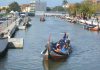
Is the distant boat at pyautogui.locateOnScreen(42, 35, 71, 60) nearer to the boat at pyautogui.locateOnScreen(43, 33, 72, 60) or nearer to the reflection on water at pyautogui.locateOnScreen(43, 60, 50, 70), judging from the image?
the boat at pyautogui.locateOnScreen(43, 33, 72, 60)

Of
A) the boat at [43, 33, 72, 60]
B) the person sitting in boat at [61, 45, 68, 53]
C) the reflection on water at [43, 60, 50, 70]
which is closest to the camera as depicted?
the reflection on water at [43, 60, 50, 70]

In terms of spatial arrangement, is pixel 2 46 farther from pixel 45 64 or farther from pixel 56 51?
pixel 45 64

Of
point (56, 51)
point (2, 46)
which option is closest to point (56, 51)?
point (56, 51)

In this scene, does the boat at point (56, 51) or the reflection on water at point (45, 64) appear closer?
the reflection on water at point (45, 64)

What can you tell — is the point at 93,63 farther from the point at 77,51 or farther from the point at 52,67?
the point at 77,51

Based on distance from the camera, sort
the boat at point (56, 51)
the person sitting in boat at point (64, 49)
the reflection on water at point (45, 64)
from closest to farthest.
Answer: the reflection on water at point (45, 64)
the boat at point (56, 51)
the person sitting in boat at point (64, 49)

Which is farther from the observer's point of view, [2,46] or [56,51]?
[2,46]

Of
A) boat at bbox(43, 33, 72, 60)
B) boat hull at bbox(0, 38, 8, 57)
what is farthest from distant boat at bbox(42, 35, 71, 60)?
boat hull at bbox(0, 38, 8, 57)

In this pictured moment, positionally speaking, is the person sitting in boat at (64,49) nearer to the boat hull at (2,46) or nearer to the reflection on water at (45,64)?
the reflection on water at (45,64)

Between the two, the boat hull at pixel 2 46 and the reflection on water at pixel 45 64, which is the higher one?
the boat hull at pixel 2 46

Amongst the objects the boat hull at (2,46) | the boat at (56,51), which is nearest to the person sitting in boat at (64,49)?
the boat at (56,51)

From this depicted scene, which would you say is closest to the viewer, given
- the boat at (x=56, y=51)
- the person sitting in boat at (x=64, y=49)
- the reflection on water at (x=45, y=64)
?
the reflection on water at (x=45, y=64)

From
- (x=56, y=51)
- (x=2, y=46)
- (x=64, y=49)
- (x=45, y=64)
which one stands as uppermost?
(x=2, y=46)

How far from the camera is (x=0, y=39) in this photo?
36000mm
